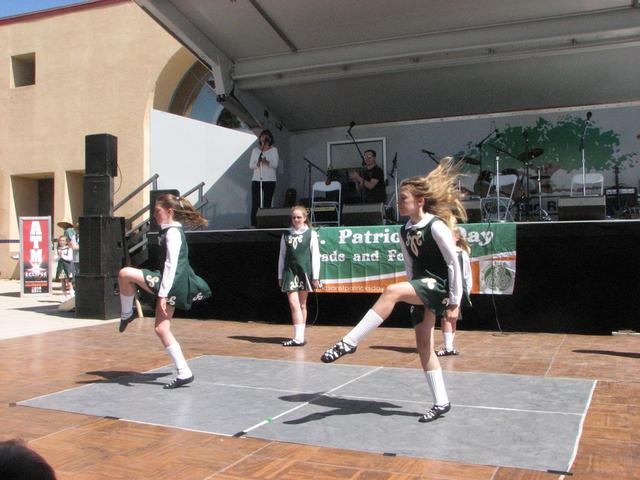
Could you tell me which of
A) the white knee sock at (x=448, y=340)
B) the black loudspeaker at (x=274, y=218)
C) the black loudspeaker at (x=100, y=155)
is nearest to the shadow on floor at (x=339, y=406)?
the white knee sock at (x=448, y=340)

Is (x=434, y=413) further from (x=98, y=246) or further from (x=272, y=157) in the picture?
(x=272, y=157)

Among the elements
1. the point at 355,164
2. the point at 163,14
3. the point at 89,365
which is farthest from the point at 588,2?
the point at 89,365

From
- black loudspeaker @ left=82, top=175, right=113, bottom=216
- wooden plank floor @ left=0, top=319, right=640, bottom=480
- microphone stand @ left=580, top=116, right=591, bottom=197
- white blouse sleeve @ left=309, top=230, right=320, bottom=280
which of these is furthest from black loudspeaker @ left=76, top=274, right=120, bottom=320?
microphone stand @ left=580, top=116, right=591, bottom=197

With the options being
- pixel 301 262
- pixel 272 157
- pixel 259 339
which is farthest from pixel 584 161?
pixel 259 339

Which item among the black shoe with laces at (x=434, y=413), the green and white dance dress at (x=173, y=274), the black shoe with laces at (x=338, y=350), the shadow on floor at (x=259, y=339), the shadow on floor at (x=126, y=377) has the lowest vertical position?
the shadow on floor at (x=259, y=339)

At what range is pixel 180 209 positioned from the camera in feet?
20.3

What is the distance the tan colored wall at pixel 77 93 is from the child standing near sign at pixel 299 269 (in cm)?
1194

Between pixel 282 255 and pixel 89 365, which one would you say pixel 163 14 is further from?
pixel 89 365

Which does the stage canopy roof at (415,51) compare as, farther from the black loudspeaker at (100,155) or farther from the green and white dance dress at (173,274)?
the green and white dance dress at (173,274)

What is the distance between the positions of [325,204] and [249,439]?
365 inches

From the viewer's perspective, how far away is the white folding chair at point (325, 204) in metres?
13.2

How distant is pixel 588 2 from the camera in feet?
34.0

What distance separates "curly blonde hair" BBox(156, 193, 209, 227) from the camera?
608cm

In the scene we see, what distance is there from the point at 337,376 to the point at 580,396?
7.37 feet
